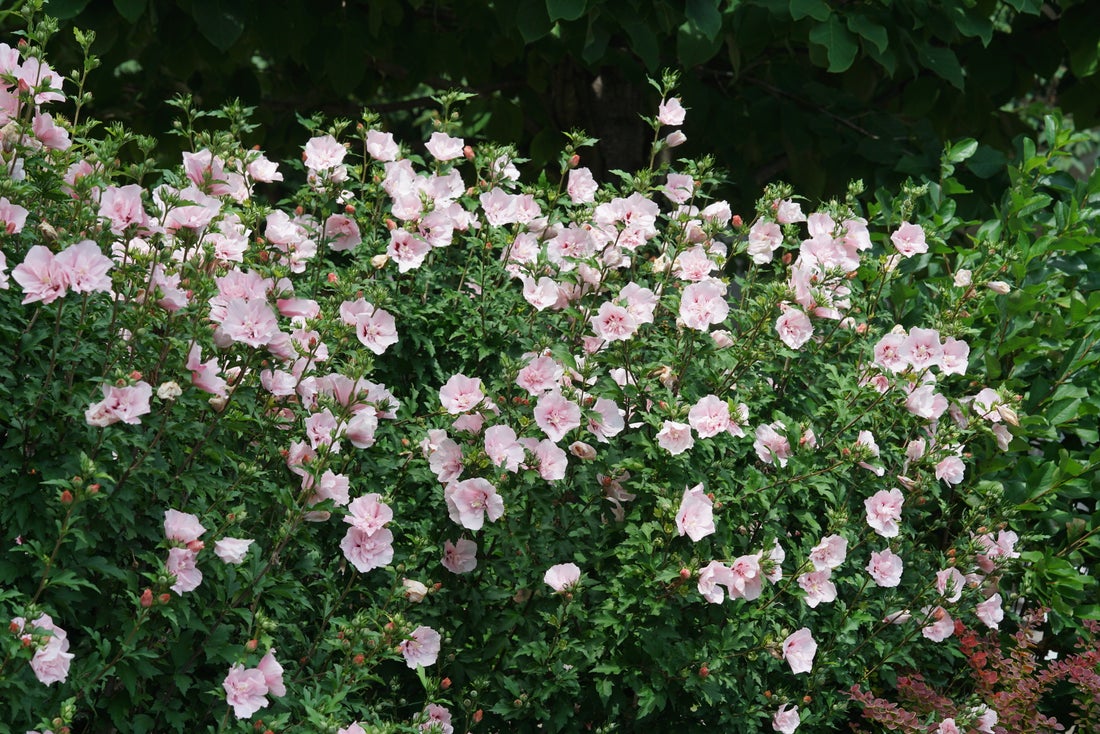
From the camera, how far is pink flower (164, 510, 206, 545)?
7.87 ft

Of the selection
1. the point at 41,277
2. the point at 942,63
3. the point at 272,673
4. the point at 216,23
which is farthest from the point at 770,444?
the point at 216,23

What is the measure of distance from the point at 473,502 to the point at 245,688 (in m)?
0.67

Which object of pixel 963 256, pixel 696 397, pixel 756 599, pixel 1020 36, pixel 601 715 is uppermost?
pixel 1020 36

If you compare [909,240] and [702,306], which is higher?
[909,240]

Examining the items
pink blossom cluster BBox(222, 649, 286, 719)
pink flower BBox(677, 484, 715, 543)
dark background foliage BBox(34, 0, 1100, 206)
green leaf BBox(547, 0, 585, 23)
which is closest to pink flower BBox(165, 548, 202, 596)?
pink blossom cluster BBox(222, 649, 286, 719)

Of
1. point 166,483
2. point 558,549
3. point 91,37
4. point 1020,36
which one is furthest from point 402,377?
point 1020,36

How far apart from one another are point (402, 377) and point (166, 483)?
98 cm

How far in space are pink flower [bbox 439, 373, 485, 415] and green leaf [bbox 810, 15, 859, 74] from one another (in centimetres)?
232

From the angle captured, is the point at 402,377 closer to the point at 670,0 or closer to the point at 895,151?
the point at 670,0

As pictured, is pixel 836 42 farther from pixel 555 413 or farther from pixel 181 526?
pixel 181 526

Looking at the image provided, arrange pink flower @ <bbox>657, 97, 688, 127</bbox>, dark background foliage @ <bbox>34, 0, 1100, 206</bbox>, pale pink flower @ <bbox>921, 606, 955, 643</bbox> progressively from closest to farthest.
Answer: pale pink flower @ <bbox>921, 606, 955, 643</bbox>
pink flower @ <bbox>657, 97, 688, 127</bbox>
dark background foliage @ <bbox>34, 0, 1100, 206</bbox>

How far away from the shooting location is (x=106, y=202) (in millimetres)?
2664

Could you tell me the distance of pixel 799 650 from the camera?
304cm

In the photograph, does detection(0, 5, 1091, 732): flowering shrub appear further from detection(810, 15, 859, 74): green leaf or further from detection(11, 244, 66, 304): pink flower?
detection(810, 15, 859, 74): green leaf
